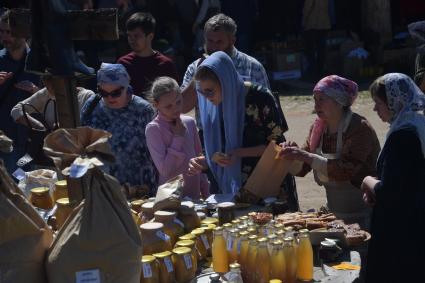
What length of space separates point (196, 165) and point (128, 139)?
0.57 metres

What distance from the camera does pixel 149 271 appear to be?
3.59 m

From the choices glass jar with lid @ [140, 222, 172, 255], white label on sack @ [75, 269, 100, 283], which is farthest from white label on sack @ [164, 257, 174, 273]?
white label on sack @ [75, 269, 100, 283]

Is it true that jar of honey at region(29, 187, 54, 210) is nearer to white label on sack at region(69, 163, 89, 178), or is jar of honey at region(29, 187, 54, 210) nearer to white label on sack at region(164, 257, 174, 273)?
white label on sack at region(164, 257, 174, 273)

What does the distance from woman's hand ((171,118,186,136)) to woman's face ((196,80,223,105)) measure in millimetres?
289

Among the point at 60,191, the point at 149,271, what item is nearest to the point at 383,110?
the point at 149,271

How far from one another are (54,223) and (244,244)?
92 centimetres

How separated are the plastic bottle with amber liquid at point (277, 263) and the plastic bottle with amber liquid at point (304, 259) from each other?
0.36 feet

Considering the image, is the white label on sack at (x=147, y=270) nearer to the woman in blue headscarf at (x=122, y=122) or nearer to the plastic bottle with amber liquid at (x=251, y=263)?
the plastic bottle with amber liquid at (x=251, y=263)

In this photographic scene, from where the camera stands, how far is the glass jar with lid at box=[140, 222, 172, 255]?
Result: 3.75 m

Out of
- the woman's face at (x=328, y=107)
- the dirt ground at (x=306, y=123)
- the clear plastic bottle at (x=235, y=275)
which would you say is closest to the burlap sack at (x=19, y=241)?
the clear plastic bottle at (x=235, y=275)

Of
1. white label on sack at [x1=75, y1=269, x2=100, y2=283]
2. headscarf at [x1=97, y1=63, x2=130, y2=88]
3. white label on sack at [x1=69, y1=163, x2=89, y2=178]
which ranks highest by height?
headscarf at [x1=97, y1=63, x2=130, y2=88]

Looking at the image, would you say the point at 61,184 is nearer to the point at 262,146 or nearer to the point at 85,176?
the point at 85,176

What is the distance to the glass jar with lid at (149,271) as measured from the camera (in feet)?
11.7

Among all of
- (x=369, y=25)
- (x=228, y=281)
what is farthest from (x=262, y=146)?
(x=369, y=25)
